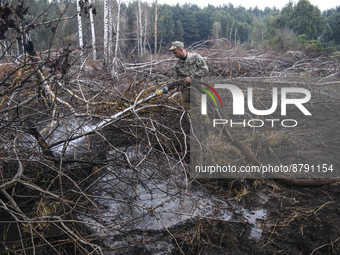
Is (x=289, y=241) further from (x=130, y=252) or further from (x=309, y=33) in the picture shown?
(x=309, y=33)

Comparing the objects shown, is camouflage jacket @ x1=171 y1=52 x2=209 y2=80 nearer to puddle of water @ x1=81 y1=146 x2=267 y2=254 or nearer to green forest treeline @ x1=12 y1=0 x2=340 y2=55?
green forest treeline @ x1=12 y1=0 x2=340 y2=55

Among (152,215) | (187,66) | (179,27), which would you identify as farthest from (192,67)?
(179,27)

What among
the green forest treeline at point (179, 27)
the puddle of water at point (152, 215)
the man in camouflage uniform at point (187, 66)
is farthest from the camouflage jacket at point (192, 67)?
the puddle of water at point (152, 215)

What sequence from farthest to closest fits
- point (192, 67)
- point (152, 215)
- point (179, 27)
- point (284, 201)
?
1. point (179, 27)
2. point (192, 67)
3. point (284, 201)
4. point (152, 215)

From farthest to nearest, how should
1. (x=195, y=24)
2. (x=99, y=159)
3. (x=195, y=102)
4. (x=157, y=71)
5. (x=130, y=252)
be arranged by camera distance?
(x=195, y=24) < (x=157, y=71) < (x=195, y=102) < (x=99, y=159) < (x=130, y=252)

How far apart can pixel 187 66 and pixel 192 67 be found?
0.10 metres

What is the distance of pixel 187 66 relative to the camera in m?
5.25

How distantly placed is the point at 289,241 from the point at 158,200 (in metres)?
1.62

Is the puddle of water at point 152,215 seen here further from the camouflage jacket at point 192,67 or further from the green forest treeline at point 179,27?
A: the camouflage jacket at point 192,67

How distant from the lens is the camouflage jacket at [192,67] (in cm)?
502

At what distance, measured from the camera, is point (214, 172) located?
14.5ft

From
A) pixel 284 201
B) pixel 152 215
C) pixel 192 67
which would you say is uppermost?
pixel 192 67

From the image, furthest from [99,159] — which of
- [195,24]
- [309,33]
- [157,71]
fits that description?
[195,24]

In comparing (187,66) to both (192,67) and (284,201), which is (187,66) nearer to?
(192,67)
